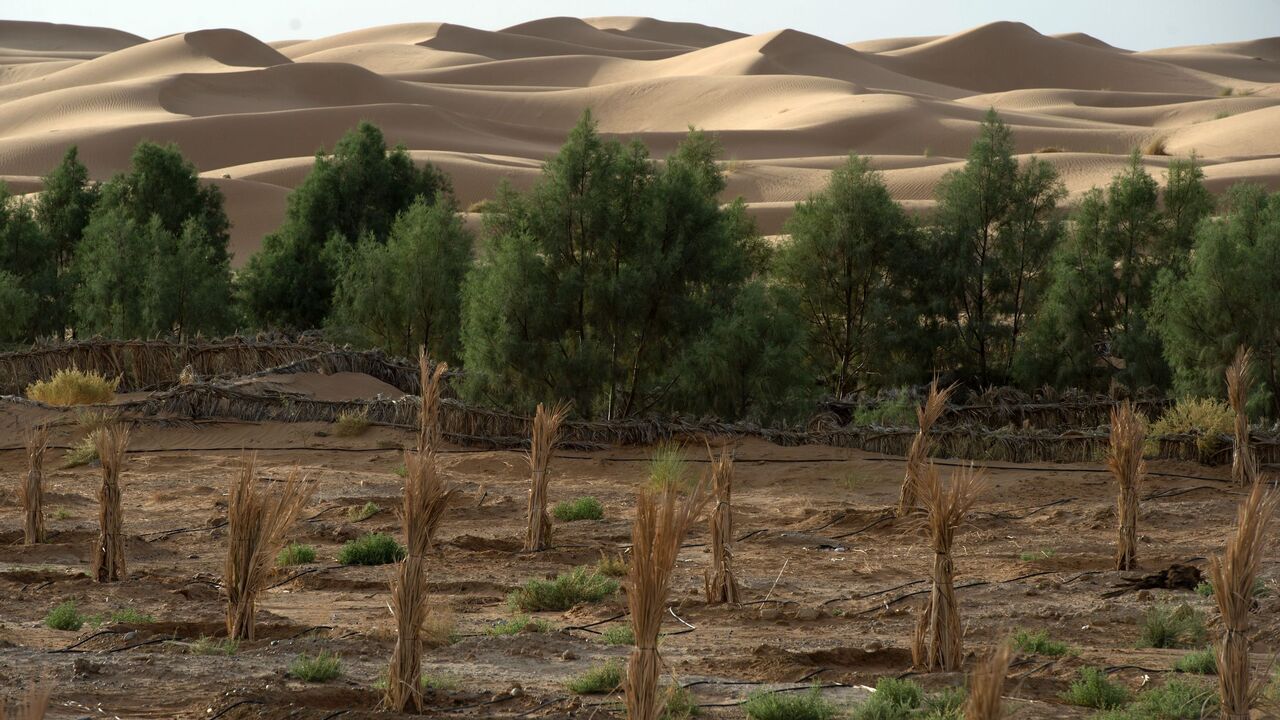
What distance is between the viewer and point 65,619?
25.7 feet

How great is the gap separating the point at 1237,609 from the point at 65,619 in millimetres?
5965

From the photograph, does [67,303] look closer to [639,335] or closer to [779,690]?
[639,335]

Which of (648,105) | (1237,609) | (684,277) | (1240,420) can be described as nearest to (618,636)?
(1237,609)

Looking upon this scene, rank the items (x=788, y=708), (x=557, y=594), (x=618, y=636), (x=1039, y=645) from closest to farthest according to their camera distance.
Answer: (x=788, y=708)
(x=1039, y=645)
(x=618, y=636)
(x=557, y=594)

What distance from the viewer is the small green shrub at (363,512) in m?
12.4

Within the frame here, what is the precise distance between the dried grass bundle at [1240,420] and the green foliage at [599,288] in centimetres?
554

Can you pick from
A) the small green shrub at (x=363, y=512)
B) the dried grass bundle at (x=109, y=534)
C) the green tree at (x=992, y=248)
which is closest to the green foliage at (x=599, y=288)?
the small green shrub at (x=363, y=512)

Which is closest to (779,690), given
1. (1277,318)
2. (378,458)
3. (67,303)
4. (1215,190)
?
(378,458)

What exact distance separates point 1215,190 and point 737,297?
88.3 ft

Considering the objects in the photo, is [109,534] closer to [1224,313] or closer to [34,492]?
[34,492]

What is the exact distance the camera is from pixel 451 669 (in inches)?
283

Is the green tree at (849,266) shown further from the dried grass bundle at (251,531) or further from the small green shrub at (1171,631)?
the dried grass bundle at (251,531)

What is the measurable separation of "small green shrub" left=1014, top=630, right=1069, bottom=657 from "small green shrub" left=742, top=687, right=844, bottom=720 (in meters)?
1.68

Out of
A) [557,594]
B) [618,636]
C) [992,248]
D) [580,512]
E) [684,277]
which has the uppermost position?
[992,248]
